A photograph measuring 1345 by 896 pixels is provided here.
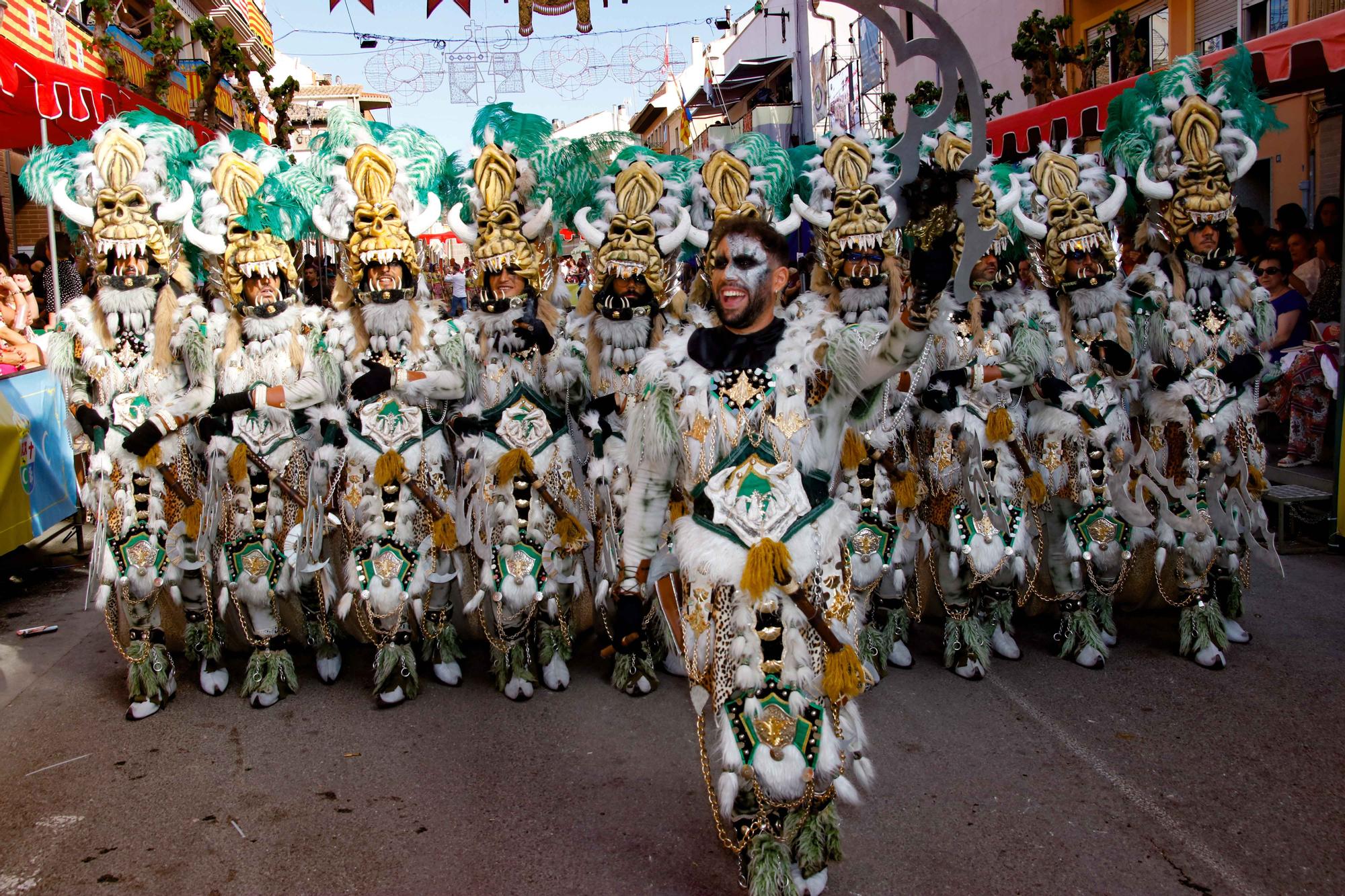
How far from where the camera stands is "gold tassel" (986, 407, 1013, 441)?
482 cm

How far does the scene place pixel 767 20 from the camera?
84.8 ft

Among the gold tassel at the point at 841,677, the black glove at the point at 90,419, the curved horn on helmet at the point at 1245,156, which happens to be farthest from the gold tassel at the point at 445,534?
the curved horn on helmet at the point at 1245,156

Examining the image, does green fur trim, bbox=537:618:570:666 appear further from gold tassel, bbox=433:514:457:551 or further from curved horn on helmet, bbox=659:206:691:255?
curved horn on helmet, bbox=659:206:691:255

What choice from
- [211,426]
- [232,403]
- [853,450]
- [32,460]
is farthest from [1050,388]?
[32,460]

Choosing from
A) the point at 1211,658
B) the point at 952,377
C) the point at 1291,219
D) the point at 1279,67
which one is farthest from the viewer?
the point at 1291,219

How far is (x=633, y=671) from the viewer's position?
5070 mm

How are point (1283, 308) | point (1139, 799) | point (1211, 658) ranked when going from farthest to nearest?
1. point (1283, 308)
2. point (1211, 658)
3. point (1139, 799)

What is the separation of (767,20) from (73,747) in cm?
2494

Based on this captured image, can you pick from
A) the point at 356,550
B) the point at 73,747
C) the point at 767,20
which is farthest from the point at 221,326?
the point at 767,20


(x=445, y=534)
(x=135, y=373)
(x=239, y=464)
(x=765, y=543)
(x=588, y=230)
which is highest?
(x=588, y=230)

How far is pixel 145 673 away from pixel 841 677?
3580 mm

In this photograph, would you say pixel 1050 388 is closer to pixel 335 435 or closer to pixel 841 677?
pixel 841 677

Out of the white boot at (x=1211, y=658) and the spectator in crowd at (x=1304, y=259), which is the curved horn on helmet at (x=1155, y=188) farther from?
the spectator in crowd at (x=1304, y=259)

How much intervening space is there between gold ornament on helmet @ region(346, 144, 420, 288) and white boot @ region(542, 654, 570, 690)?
2.06m
